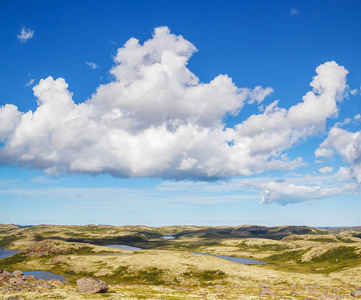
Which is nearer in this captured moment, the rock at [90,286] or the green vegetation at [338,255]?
the rock at [90,286]

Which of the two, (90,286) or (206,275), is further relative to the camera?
(206,275)

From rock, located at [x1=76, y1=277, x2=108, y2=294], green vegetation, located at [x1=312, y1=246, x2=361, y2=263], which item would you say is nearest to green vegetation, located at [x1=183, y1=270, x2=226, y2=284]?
rock, located at [x1=76, y1=277, x2=108, y2=294]

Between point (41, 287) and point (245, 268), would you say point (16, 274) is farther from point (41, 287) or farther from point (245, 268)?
point (245, 268)

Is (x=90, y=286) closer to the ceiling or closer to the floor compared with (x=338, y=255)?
closer to the ceiling

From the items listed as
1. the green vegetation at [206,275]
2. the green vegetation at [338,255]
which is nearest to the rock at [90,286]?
the green vegetation at [206,275]

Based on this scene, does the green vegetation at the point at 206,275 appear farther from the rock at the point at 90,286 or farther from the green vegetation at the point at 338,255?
the green vegetation at the point at 338,255

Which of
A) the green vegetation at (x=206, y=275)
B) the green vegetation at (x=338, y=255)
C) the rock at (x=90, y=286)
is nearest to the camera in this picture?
the rock at (x=90, y=286)

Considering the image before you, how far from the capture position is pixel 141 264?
479 ft

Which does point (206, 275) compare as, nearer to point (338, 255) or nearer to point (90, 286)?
point (90, 286)

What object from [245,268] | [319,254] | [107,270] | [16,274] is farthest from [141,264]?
[319,254]

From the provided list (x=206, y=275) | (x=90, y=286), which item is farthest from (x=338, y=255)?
(x=90, y=286)

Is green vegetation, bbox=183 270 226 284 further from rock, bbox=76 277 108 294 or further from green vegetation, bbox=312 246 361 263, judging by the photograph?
green vegetation, bbox=312 246 361 263

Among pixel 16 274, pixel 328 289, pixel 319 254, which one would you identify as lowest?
pixel 319 254

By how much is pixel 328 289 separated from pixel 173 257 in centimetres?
9526
